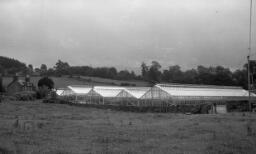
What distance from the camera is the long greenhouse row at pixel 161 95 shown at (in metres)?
50.5

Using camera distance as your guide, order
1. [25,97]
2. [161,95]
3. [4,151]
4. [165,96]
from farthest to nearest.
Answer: [25,97] < [161,95] < [165,96] < [4,151]

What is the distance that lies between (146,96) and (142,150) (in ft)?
133

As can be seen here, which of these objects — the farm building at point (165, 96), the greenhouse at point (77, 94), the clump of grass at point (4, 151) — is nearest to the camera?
the clump of grass at point (4, 151)

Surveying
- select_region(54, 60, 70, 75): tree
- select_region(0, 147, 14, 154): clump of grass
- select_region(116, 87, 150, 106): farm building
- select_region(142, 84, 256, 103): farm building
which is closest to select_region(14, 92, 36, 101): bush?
select_region(116, 87, 150, 106): farm building

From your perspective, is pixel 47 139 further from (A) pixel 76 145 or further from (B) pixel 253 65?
(B) pixel 253 65

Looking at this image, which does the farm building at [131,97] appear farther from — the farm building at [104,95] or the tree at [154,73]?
the tree at [154,73]

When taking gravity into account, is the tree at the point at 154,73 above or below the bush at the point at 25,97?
above

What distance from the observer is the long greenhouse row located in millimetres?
50500

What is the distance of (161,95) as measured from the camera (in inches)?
1987

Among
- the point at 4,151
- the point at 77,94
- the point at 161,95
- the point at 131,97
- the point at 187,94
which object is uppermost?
the point at 77,94

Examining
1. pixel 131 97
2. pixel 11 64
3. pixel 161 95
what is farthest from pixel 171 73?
pixel 161 95

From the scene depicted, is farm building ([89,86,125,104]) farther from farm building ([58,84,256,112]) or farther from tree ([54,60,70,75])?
tree ([54,60,70,75])

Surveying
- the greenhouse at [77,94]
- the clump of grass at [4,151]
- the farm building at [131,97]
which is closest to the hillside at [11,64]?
the greenhouse at [77,94]

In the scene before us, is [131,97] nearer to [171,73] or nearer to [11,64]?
[171,73]
